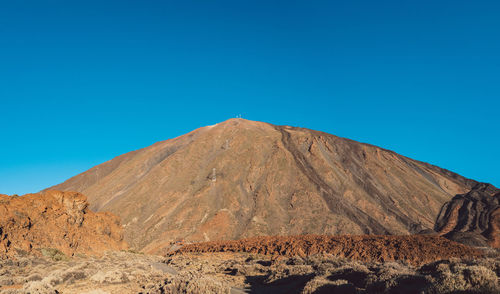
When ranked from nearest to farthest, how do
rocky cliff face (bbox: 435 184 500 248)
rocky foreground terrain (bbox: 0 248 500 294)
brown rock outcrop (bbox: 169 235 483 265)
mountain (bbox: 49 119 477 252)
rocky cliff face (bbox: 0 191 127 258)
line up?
rocky foreground terrain (bbox: 0 248 500 294), rocky cliff face (bbox: 0 191 127 258), brown rock outcrop (bbox: 169 235 483 265), rocky cliff face (bbox: 435 184 500 248), mountain (bbox: 49 119 477 252)

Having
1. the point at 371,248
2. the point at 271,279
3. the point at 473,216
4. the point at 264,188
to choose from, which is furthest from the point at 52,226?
the point at 473,216


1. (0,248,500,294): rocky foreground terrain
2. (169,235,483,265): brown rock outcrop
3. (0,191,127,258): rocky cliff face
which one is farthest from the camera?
(169,235,483,265): brown rock outcrop

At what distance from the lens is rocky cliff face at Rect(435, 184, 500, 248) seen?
46916mm

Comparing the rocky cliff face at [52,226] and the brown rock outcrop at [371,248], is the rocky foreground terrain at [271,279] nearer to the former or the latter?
the rocky cliff face at [52,226]

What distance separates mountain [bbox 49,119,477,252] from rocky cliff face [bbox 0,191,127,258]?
1324 centimetres

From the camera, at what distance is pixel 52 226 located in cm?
2491

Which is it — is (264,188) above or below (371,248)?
above

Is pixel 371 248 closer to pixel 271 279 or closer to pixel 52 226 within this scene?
pixel 271 279

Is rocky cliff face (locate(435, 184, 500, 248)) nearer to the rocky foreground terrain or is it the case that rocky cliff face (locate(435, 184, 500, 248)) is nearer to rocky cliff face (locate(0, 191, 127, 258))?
the rocky foreground terrain

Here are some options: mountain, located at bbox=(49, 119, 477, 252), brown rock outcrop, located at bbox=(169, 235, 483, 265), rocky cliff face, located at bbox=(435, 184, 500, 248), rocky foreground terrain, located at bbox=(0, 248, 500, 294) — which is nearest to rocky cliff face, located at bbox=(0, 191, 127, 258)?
rocky foreground terrain, located at bbox=(0, 248, 500, 294)

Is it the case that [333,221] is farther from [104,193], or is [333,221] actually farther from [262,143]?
[104,193]

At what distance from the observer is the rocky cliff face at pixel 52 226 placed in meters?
21.7

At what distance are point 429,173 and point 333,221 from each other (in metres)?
36.1

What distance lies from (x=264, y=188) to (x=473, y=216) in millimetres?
35029
